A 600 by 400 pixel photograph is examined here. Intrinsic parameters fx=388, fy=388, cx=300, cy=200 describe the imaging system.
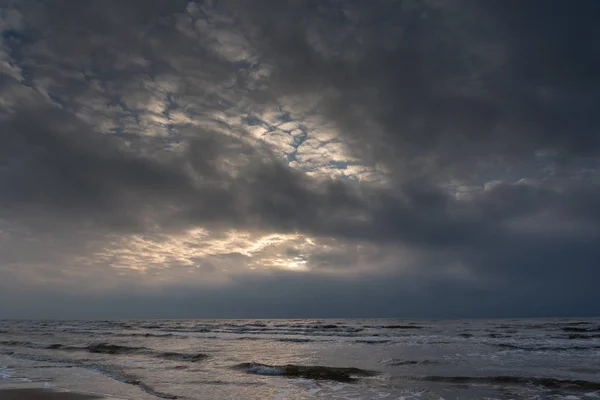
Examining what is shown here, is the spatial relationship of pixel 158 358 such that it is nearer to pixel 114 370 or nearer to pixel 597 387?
pixel 114 370

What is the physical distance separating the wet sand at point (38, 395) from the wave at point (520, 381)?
10443 mm

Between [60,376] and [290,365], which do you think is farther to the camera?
[290,365]

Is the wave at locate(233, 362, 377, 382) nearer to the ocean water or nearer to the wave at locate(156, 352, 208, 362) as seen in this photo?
the ocean water

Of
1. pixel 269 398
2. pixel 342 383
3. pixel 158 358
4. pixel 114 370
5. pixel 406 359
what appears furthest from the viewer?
pixel 158 358

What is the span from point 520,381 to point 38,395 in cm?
1465

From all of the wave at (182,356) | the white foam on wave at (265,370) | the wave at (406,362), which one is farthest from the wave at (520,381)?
the wave at (182,356)

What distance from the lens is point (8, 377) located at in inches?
518

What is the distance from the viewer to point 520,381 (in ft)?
43.1

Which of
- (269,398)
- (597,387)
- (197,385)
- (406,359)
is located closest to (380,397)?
(269,398)

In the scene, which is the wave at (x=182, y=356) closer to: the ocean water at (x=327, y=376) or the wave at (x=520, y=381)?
the ocean water at (x=327, y=376)

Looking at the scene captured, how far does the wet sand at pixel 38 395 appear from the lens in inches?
386

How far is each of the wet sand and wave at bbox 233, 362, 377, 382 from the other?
673cm

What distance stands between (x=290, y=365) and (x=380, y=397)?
6.95m

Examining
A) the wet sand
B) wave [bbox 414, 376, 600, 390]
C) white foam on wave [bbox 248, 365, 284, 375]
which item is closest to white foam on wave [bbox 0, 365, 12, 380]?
the wet sand
